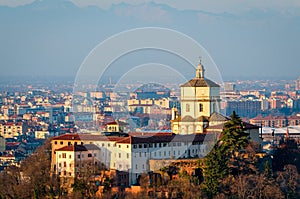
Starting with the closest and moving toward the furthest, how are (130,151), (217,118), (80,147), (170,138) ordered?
(130,151), (80,147), (170,138), (217,118)

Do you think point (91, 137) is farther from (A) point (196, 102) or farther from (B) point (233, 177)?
(B) point (233, 177)

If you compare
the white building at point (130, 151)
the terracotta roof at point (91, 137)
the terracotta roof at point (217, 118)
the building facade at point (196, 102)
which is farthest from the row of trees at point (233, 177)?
the building facade at point (196, 102)

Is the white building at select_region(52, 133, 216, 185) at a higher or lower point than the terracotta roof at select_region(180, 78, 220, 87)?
lower

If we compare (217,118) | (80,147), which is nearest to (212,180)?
(80,147)

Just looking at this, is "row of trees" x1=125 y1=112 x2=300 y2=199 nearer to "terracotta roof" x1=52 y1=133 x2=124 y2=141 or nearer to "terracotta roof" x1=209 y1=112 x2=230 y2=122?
"terracotta roof" x1=52 y1=133 x2=124 y2=141

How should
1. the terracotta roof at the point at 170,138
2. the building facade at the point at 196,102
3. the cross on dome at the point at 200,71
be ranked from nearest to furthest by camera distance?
the terracotta roof at the point at 170,138
the building facade at the point at 196,102
the cross on dome at the point at 200,71

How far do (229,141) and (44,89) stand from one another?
8500cm

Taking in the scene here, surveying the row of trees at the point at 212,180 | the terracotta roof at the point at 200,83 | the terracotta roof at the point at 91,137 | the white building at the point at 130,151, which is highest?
the terracotta roof at the point at 200,83

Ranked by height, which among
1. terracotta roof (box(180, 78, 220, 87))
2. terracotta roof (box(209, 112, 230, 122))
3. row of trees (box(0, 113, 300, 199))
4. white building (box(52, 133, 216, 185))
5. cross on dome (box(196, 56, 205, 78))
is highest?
cross on dome (box(196, 56, 205, 78))

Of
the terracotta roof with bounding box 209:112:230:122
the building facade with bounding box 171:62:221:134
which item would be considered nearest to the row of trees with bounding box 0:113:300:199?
the terracotta roof with bounding box 209:112:230:122

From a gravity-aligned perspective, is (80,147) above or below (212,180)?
above

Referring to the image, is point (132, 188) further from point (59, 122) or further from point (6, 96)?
point (6, 96)

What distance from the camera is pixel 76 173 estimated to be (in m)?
28.2

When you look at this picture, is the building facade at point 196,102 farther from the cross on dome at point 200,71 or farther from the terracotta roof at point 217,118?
the terracotta roof at point 217,118
